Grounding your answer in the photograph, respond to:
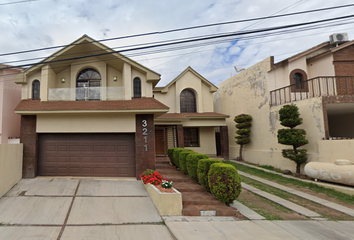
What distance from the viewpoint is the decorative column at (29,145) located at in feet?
30.8

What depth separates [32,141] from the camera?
376 inches

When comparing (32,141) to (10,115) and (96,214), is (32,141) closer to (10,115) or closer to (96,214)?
(10,115)

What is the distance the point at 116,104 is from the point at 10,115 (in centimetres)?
702

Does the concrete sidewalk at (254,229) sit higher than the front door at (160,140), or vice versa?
the front door at (160,140)

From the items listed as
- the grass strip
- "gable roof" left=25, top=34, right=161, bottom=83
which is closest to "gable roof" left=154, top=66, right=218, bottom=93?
"gable roof" left=25, top=34, right=161, bottom=83

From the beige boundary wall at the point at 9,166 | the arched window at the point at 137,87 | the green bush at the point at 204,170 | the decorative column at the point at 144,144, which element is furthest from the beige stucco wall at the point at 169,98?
the beige boundary wall at the point at 9,166

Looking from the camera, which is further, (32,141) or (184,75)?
(184,75)

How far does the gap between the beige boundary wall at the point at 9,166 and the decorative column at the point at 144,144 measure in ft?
16.6

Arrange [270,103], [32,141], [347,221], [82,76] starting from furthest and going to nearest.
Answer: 1. [270,103]
2. [82,76]
3. [32,141]
4. [347,221]

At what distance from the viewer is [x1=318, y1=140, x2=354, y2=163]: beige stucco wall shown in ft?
30.3

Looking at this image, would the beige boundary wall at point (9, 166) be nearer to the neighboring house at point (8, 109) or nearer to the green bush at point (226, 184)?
the neighboring house at point (8, 109)

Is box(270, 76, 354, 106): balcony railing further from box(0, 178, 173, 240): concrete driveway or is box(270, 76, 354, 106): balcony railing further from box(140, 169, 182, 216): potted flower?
box(0, 178, 173, 240): concrete driveway

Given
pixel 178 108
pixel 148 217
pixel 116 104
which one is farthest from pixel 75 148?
pixel 178 108

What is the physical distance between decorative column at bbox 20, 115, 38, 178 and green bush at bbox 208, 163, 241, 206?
837 centimetres
